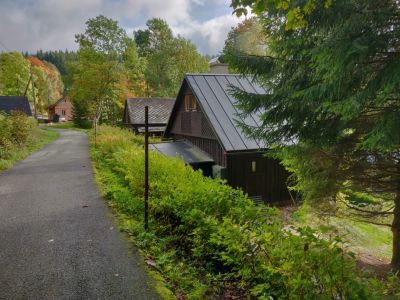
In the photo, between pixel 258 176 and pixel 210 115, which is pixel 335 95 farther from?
pixel 210 115

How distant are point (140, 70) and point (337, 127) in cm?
3694

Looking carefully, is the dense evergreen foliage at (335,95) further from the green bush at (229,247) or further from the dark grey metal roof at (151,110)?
the dark grey metal roof at (151,110)

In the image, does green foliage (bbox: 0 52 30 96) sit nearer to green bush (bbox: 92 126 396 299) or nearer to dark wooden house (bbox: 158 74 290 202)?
dark wooden house (bbox: 158 74 290 202)

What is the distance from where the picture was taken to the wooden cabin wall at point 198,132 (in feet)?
44.4

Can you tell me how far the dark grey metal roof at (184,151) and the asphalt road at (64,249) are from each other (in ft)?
17.5

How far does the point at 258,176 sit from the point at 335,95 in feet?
25.7

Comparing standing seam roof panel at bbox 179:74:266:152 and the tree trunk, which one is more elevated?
standing seam roof panel at bbox 179:74:266:152

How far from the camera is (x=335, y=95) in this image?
18.1 feet

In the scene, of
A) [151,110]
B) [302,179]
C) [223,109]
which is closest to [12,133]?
[223,109]

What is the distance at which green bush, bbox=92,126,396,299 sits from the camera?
2625 millimetres

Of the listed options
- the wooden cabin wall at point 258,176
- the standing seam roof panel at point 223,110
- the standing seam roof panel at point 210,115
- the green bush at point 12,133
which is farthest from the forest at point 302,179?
the green bush at point 12,133

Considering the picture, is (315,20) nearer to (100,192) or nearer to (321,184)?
(321,184)

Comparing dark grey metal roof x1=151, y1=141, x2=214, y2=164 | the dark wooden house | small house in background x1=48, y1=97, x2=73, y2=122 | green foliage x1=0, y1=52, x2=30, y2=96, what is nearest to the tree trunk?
the dark wooden house

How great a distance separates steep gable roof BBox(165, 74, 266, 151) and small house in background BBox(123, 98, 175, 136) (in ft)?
43.7
